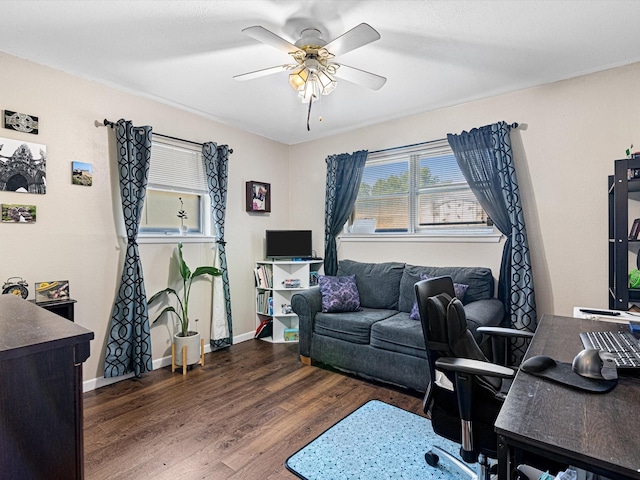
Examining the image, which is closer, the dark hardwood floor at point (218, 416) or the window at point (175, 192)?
the dark hardwood floor at point (218, 416)

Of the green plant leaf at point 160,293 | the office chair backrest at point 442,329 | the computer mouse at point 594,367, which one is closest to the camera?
the computer mouse at point 594,367

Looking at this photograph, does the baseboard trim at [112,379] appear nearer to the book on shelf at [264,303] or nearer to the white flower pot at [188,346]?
the white flower pot at [188,346]

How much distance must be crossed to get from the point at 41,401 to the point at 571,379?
1589 millimetres

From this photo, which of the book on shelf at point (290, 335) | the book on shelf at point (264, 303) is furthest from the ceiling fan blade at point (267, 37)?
the book on shelf at point (290, 335)

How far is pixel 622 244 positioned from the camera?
1958 mm

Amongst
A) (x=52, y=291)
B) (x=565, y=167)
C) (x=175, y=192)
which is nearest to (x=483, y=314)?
(x=565, y=167)

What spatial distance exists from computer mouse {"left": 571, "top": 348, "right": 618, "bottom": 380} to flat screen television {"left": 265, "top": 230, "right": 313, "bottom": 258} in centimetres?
333

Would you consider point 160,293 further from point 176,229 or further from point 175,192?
point 175,192

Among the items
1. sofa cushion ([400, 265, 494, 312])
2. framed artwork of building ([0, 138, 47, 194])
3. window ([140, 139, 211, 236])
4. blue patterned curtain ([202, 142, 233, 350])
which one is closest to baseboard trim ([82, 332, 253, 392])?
blue patterned curtain ([202, 142, 233, 350])

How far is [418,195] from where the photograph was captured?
3697 mm

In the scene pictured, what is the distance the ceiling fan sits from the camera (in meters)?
1.93

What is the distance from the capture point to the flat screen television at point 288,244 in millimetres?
4188

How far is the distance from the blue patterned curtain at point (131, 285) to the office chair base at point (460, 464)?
7.90 feet

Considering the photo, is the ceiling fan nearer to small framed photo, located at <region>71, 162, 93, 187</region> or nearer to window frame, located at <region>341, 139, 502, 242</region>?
window frame, located at <region>341, 139, 502, 242</region>
